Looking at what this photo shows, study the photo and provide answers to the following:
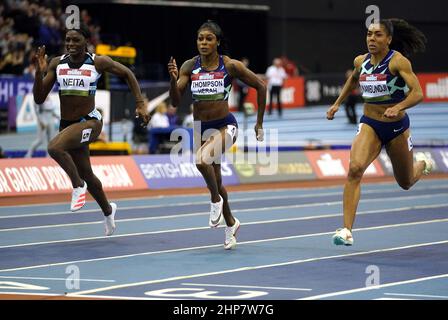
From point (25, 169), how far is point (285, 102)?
21.7 metres

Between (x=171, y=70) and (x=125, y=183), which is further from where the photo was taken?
(x=125, y=183)

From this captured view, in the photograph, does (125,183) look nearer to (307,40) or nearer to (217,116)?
(217,116)

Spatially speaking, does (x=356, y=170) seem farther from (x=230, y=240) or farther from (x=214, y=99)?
(x=214, y=99)

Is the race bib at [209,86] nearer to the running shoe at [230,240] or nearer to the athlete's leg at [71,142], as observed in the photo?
the athlete's leg at [71,142]

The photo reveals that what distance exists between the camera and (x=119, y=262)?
10.5m

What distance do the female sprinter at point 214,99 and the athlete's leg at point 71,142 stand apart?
1.08 meters

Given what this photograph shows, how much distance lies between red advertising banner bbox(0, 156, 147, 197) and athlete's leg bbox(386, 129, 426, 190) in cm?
891

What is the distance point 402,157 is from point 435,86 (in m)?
31.6

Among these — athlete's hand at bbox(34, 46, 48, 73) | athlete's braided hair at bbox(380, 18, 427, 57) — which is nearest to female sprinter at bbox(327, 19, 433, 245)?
athlete's braided hair at bbox(380, 18, 427, 57)

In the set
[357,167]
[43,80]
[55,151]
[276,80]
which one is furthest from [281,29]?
[357,167]

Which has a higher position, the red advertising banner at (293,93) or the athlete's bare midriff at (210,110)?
the red advertising banner at (293,93)

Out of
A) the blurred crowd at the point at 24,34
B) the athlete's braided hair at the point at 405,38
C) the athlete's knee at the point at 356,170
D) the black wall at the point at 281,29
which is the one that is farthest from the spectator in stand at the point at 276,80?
the athlete's knee at the point at 356,170

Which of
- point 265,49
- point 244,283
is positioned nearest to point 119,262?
point 244,283

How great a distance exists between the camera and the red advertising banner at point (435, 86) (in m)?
41.8
